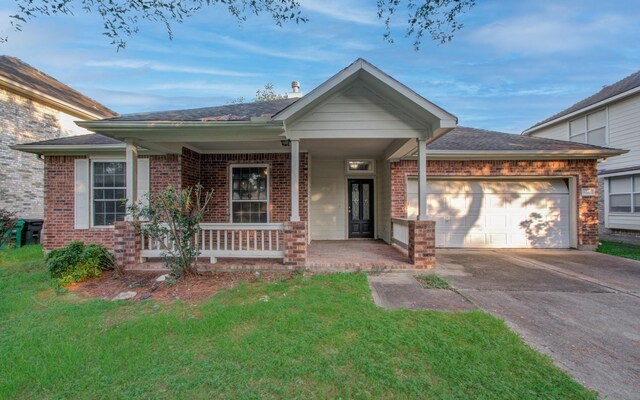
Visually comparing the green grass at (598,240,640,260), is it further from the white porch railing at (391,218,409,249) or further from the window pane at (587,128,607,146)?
the white porch railing at (391,218,409,249)

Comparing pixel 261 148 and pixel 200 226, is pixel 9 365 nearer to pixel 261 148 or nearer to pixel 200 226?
pixel 200 226

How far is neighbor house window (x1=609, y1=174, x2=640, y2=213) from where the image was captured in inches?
424

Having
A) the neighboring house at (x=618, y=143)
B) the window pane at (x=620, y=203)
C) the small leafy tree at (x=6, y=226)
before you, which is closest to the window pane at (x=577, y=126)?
the neighboring house at (x=618, y=143)

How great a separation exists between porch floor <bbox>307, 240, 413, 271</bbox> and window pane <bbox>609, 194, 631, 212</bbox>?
10.0m

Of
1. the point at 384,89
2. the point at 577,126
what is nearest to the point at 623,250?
the point at 577,126

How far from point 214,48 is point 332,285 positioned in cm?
1054

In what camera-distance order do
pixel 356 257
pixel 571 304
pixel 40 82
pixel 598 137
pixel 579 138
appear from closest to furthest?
pixel 571 304, pixel 356 257, pixel 598 137, pixel 40 82, pixel 579 138

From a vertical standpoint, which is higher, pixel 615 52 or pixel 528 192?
pixel 615 52

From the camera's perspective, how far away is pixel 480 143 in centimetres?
930

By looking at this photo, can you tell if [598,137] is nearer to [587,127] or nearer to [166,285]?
[587,127]

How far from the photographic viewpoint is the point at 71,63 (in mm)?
9703

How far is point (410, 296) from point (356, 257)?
7.27 feet

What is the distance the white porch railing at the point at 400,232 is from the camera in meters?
7.11

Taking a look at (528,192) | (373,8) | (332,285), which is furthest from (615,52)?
(332,285)
